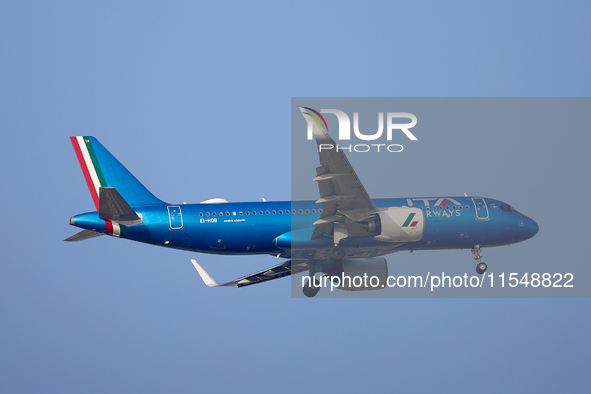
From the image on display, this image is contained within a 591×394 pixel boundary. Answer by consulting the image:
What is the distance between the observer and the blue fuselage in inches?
1861

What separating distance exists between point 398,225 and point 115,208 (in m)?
15.0

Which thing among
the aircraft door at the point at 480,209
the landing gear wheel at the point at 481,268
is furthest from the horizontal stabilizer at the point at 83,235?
the landing gear wheel at the point at 481,268

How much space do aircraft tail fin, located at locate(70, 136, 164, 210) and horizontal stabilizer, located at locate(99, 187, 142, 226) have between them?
111 inches

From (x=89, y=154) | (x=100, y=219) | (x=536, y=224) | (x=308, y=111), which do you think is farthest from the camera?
(x=536, y=224)

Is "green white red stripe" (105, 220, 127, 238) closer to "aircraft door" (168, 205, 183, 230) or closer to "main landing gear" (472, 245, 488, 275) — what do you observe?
"aircraft door" (168, 205, 183, 230)

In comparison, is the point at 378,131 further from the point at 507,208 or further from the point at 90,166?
the point at 90,166

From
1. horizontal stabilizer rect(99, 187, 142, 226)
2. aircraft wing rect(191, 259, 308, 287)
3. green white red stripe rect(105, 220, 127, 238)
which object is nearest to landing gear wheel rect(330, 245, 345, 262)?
aircraft wing rect(191, 259, 308, 287)

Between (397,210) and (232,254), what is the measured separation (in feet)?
32.1

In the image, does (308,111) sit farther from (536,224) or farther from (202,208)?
(536,224)

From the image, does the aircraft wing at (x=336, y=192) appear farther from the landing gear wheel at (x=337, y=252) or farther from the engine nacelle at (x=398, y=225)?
the landing gear wheel at (x=337, y=252)

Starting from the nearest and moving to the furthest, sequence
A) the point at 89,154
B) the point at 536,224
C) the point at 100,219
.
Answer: the point at 100,219 < the point at 89,154 < the point at 536,224

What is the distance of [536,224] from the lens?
53781 mm

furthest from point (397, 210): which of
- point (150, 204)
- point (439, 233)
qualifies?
point (150, 204)

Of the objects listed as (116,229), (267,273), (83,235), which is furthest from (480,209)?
(83,235)
